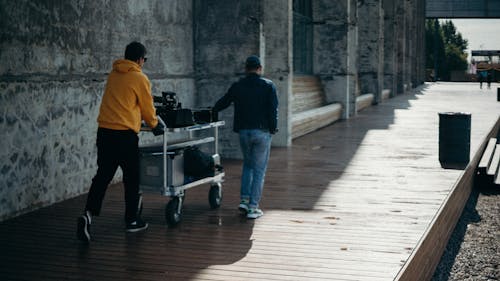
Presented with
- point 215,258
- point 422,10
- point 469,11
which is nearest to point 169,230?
point 215,258

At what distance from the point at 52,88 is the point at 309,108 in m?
12.4

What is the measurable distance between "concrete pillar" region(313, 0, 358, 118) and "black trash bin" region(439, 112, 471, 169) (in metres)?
9.92

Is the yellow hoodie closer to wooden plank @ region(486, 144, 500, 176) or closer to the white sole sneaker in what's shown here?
the white sole sneaker

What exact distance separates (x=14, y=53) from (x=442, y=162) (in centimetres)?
697

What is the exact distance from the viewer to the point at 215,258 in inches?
234

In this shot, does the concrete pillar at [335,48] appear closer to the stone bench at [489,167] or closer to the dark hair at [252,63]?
the stone bench at [489,167]

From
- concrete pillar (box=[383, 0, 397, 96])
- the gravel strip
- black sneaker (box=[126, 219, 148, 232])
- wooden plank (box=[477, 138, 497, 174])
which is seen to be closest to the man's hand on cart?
black sneaker (box=[126, 219, 148, 232])

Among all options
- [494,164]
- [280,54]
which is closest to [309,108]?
[280,54]

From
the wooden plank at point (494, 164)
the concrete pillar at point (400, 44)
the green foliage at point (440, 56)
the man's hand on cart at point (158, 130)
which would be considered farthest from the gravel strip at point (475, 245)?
the green foliage at point (440, 56)

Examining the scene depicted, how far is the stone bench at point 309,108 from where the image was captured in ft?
55.5

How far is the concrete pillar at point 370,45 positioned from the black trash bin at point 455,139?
56.4 feet

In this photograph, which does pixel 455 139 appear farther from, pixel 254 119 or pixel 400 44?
pixel 400 44

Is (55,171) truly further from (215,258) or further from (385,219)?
(385,219)

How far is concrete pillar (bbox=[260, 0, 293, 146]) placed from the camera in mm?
13758
